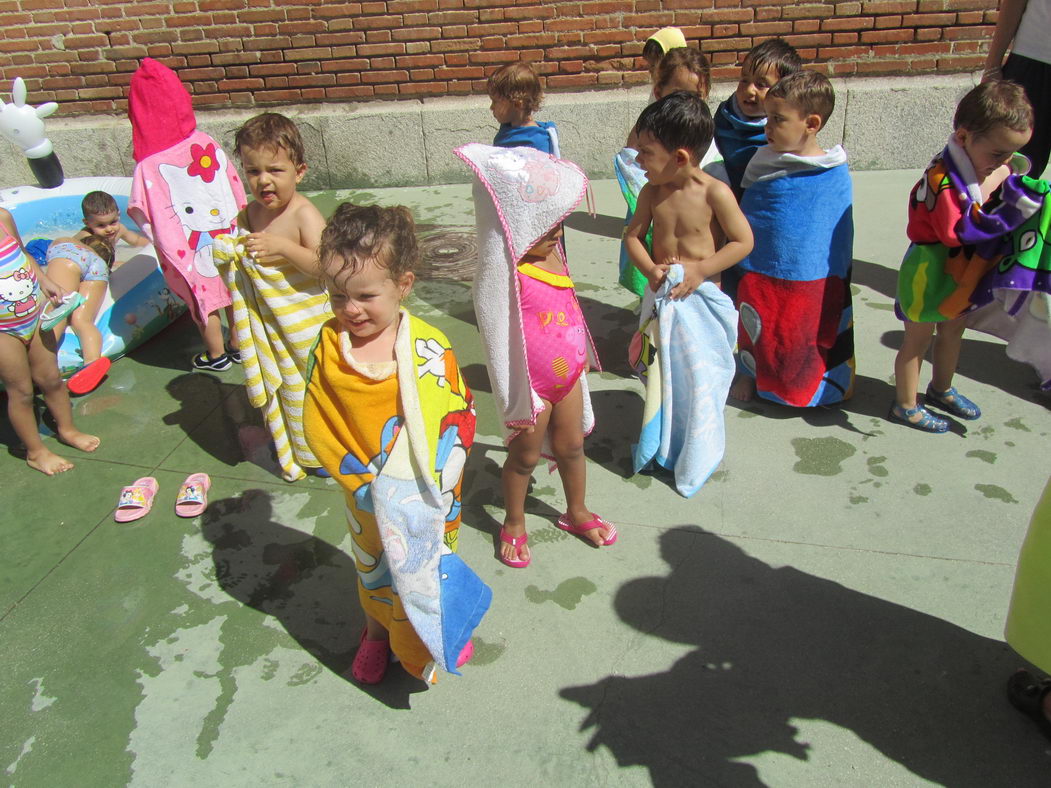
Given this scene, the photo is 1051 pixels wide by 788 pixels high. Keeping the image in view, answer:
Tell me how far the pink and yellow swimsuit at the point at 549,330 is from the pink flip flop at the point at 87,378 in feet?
9.64

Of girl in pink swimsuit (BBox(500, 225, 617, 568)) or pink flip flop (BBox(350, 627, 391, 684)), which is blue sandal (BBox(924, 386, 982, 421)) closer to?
girl in pink swimsuit (BBox(500, 225, 617, 568))

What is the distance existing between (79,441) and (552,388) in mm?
2617

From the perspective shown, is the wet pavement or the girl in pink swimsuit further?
the girl in pink swimsuit

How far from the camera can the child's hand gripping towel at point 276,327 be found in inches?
134

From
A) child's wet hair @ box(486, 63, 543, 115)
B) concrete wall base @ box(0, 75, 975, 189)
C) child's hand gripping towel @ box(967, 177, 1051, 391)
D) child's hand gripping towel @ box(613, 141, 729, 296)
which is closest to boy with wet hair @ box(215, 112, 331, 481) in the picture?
child's wet hair @ box(486, 63, 543, 115)

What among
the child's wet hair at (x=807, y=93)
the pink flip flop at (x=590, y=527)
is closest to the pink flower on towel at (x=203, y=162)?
the pink flip flop at (x=590, y=527)

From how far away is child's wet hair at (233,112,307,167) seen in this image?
3209 millimetres

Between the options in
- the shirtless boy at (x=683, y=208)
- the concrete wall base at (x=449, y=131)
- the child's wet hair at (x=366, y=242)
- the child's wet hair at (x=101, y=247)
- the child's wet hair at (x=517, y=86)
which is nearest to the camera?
the child's wet hair at (x=366, y=242)

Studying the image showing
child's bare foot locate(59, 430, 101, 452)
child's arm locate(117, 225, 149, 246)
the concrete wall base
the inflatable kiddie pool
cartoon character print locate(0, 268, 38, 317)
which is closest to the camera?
cartoon character print locate(0, 268, 38, 317)

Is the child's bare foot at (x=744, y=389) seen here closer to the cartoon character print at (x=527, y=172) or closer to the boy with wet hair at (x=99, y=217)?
the cartoon character print at (x=527, y=172)

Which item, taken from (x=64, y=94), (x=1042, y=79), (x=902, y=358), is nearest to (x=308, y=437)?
(x=902, y=358)

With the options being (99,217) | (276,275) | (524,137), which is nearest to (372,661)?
(276,275)

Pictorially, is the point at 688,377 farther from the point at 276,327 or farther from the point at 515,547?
the point at 276,327

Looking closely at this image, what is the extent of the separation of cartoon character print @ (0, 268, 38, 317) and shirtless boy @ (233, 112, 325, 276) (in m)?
1.02
